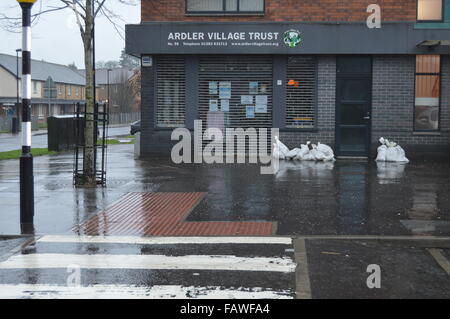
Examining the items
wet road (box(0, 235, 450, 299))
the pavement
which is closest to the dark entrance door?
the pavement

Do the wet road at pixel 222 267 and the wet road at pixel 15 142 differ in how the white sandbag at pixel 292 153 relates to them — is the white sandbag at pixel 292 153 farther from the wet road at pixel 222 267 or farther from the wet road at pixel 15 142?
the wet road at pixel 15 142

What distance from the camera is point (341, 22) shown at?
64.3 feet

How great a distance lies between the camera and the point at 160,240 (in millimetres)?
8766

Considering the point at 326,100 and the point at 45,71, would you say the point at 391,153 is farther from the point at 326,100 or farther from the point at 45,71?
the point at 45,71

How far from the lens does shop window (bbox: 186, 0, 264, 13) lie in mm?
20188

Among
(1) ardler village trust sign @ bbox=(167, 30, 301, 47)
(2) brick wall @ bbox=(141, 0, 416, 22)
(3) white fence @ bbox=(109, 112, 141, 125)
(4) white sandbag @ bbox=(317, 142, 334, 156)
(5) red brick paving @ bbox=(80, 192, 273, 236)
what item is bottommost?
(5) red brick paving @ bbox=(80, 192, 273, 236)

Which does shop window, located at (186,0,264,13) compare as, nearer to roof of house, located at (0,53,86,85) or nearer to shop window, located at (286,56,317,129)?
shop window, located at (286,56,317,129)

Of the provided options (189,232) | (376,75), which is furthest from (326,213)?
(376,75)

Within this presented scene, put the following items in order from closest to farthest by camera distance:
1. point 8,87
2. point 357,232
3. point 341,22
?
point 357,232, point 341,22, point 8,87

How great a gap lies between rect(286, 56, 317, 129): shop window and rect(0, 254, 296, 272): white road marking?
13.0m

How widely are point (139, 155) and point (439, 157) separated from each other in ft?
31.8

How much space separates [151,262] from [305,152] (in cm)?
1275

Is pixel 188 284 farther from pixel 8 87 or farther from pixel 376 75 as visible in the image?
pixel 8 87
